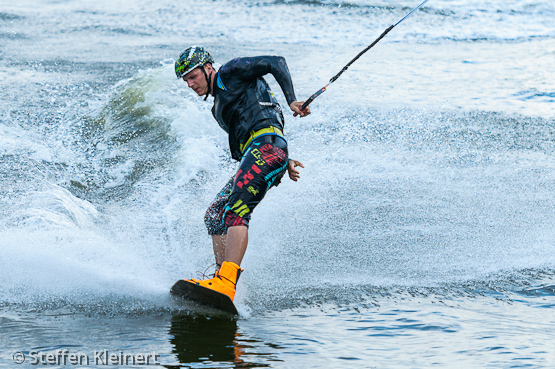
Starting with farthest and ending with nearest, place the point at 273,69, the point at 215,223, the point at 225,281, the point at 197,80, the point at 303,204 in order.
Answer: the point at 303,204
the point at 215,223
the point at 197,80
the point at 273,69
the point at 225,281

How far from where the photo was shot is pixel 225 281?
4.17 m

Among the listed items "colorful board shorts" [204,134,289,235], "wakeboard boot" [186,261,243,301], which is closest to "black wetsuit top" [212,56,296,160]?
"colorful board shorts" [204,134,289,235]

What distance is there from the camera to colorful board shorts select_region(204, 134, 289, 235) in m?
4.46

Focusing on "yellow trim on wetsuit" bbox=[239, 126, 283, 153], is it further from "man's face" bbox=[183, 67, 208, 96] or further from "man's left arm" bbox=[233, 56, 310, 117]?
"man's face" bbox=[183, 67, 208, 96]

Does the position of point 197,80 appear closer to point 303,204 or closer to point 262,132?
point 262,132

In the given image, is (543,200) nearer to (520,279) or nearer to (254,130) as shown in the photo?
(520,279)

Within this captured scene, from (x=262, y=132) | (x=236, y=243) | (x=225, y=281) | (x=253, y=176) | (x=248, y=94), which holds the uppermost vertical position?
(x=248, y=94)

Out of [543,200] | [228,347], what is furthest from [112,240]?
[543,200]

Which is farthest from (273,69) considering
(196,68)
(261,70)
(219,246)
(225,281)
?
(225,281)

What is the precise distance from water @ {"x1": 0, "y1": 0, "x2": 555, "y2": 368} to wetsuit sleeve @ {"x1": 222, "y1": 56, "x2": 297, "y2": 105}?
155 cm

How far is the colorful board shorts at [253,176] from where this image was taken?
446cm

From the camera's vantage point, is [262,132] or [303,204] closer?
[262,132]

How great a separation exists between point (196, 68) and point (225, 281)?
160 centimetres

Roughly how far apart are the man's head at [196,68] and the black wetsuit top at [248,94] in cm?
8
